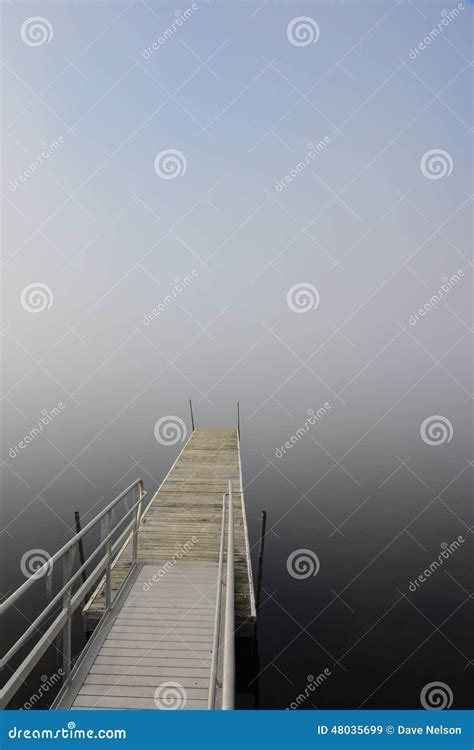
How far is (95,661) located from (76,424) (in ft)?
91.5

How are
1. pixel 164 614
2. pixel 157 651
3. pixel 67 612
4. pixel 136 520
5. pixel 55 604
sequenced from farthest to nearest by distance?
pixel 136 520 → pixel 164 614 → pixel 157 651 → pixel 55 604 → pixel 67 612

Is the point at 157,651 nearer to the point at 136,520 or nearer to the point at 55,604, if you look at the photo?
the point at 55,604

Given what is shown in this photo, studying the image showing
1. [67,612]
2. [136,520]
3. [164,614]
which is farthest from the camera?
[136,520]

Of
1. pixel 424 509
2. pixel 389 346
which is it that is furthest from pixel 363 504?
pixel 389 346

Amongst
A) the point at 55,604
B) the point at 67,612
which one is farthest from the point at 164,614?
the point at 67,612

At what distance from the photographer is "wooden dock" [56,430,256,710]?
15.6 feet

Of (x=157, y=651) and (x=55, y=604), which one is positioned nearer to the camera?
(x=55, y=604)

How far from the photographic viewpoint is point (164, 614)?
249 inches

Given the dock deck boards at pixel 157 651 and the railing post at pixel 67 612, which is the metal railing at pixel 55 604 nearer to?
the railing post at pixel 67 612

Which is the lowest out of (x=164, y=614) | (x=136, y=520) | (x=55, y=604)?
(x=55, y=604)

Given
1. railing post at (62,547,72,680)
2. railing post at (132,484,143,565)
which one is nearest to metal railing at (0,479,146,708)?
railing post at (62,547,72,680)

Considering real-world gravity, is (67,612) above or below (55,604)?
above

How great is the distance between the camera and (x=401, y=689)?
7.84 metres

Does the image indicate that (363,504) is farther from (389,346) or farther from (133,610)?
(389,346)
